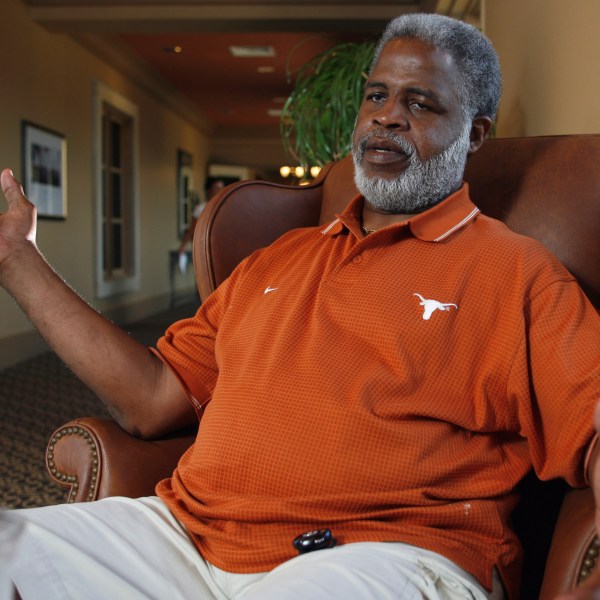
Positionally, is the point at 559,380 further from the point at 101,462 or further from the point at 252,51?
the point at 252,51

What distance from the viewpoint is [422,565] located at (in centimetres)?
97

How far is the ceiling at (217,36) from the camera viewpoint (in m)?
5.69

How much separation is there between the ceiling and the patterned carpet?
80.8 inches

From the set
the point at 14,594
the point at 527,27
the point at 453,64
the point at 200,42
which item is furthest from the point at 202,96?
the point at 14,594

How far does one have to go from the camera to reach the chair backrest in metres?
1.05

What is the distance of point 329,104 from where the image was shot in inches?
130

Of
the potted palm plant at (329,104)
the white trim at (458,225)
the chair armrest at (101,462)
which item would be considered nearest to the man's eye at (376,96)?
the white trim at (458,225)

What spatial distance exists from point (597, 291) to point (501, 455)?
15.6 inches

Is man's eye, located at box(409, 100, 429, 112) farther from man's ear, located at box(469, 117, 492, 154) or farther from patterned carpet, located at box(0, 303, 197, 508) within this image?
patterned carpet, located at box(0, 303, 197, 508)

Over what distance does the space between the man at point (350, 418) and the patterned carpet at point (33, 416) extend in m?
0.73

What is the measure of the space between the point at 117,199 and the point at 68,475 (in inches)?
288

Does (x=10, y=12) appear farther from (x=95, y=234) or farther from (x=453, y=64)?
(x=453, y=64)

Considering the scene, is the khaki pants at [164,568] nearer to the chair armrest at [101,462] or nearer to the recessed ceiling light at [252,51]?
the chair armrest at [101,462]

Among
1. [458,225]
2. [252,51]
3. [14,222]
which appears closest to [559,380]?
[458,225]
